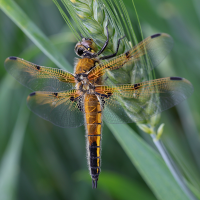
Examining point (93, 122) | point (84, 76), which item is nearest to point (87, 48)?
point (84, 76)

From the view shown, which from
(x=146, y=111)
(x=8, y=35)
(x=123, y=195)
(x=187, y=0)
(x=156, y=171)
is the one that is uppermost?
(x=8, y=35)

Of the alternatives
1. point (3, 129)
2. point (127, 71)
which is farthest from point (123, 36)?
point (3, 129)

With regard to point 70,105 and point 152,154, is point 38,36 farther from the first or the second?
point 152,154

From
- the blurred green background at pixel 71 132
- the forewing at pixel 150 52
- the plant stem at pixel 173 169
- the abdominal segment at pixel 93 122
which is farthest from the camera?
the blurred green background at pixel 71 132

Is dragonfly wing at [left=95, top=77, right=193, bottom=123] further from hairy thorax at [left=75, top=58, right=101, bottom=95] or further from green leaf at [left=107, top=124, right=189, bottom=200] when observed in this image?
hairy thorax at [left=75, top=58, right=101, bottom=95]

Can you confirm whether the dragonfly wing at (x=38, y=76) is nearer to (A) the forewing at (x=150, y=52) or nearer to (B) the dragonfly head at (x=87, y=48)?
(B) the dragonfly head at (x=87, y=48)

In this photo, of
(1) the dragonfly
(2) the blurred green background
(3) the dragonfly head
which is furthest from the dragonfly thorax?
(2) the blurred green background

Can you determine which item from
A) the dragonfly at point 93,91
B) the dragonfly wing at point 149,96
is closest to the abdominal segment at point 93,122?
the dragonfly at point 93,91
